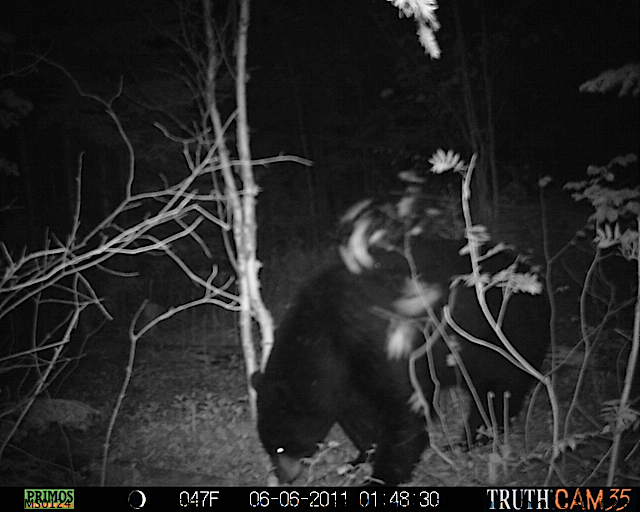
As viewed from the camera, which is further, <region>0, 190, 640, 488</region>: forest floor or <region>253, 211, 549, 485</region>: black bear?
<region>0, 190, 640, 488</region>: forest floor

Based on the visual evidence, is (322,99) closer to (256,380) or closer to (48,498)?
(256,380)

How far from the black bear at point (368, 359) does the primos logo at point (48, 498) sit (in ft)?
4.34

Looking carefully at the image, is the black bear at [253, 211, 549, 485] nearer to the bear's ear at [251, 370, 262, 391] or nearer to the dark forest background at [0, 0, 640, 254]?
the bear's ear at [251, 370, 262, 391]

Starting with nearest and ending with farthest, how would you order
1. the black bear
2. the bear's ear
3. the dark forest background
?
the black bear
the bear's ear
the dark forest background

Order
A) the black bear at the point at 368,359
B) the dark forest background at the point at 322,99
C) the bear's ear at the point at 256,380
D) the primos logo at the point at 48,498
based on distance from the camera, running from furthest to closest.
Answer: the dark forest background at the point at 322,99 < the bear's ear at the point at 256,380 < the black bear at the point at 368,359 < the primos logo at the point at 48,498

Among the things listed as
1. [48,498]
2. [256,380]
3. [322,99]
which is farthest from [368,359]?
[322,99]

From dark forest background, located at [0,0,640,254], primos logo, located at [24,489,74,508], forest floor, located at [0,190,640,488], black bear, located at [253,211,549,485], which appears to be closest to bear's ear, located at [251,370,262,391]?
black bear, located at [253,211,549,485]

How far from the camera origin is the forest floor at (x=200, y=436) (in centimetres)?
400

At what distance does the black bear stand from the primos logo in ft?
4.34

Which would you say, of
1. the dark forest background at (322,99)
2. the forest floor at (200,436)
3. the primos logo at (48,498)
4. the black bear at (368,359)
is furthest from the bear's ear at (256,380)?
the dark forest background at (322,99)

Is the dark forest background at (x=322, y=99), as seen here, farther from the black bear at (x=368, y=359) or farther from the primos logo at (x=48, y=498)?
the primos logo at (x=48, y=498)

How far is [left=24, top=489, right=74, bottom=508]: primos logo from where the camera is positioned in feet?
10.9

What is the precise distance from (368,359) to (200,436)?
8.00 ft

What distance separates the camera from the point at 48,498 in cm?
338
